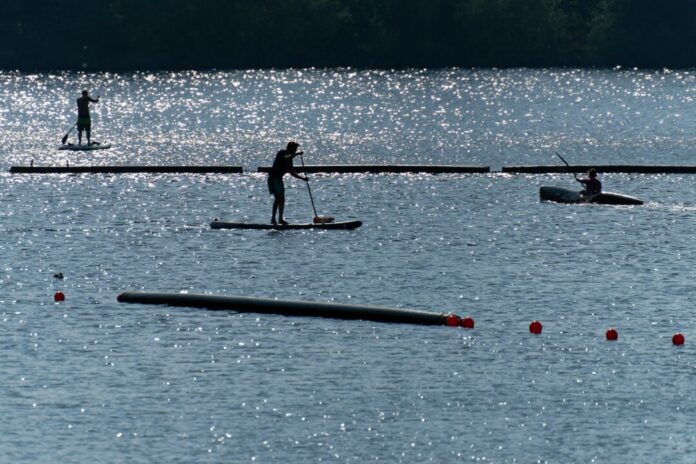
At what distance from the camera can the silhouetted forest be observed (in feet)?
551

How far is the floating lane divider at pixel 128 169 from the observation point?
63.3 meters

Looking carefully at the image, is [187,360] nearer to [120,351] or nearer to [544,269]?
[120,351]

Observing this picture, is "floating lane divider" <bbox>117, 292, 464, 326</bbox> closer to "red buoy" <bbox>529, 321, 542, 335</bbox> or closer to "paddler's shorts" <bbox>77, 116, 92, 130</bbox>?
"red buoy" <bbox>529, 321, 542, 335</bbox>

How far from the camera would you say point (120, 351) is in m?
30.3

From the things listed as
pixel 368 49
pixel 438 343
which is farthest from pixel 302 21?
pixel 438 343

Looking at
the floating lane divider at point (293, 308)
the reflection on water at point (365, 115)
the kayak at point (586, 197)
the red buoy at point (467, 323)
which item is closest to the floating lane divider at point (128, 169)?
the reflection on water at point (365, 115)

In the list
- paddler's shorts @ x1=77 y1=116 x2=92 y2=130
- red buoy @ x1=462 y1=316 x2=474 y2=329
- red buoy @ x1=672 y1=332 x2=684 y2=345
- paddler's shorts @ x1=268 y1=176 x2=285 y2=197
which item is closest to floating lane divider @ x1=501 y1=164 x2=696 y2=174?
paddler's shorts @ x1=268 y1=176 x2=285 y2=197

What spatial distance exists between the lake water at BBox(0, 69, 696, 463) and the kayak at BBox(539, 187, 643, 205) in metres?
0.30

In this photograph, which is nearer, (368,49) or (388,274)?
(388,274)

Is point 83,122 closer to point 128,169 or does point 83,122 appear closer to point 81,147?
point 81,147

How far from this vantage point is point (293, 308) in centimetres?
3338

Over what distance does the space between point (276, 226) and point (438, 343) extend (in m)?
15.7

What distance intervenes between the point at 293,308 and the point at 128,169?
31813 mm

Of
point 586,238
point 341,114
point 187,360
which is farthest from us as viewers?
point 341,114
